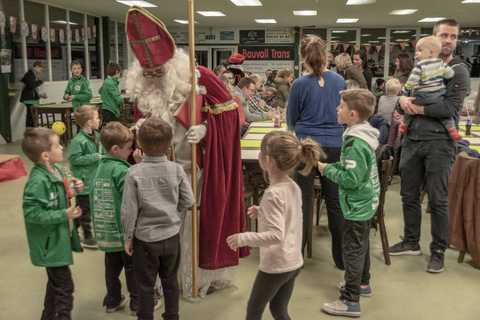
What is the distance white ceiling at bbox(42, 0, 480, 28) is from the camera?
10867 millimetres

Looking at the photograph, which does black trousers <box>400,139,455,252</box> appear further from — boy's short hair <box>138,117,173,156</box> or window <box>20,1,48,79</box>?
window <box>20,1,48,79</box>

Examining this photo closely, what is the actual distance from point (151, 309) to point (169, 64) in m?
1.25

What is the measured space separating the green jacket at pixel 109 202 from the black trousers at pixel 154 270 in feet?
0.78

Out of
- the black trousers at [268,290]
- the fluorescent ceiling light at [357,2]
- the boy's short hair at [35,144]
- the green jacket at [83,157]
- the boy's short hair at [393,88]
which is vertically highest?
the fluorescent ceiling light at [357,2]

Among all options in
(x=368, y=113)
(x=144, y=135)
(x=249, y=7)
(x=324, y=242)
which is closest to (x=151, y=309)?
(x=144, y=135)

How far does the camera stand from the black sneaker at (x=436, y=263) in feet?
10.5

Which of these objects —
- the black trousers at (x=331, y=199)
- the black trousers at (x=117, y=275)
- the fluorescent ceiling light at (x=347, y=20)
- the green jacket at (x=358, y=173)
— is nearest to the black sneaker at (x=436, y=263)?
the black trousers at (x=331, y=199)

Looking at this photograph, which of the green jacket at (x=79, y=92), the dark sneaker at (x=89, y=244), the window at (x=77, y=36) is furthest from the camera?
the window at (x=77, y=36)

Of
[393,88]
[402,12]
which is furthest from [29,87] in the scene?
[402,12]

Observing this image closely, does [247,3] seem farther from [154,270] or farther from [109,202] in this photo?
[154,270]

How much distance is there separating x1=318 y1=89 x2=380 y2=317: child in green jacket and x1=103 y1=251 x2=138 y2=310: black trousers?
1059 millimetres

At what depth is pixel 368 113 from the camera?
96.9 inches

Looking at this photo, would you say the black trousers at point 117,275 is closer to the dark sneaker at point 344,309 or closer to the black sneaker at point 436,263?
the dark sneaker at point 344,309

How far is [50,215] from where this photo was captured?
208 cm
